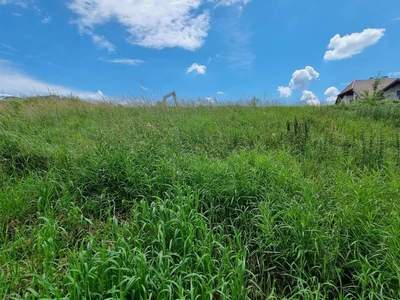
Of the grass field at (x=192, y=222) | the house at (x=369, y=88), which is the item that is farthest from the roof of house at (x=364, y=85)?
the grass field at (x=192, y=222)

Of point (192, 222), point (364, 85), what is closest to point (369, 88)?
point (364, 85)

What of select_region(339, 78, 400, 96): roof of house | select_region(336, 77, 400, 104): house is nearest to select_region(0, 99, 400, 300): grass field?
select_region(336, 77, 400, 104): house

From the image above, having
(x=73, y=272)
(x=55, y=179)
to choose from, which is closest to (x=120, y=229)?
(x=73, y=272)

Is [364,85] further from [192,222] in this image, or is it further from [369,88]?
[192,222]

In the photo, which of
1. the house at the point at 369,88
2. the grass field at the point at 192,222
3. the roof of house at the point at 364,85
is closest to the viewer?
the grass field at the point at 192,222

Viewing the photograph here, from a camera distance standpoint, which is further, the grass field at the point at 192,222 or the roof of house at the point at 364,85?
the roof of house at the point at 364,85

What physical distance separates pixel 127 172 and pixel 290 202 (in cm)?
184

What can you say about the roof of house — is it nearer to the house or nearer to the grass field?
the house

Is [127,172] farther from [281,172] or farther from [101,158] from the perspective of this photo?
[281,172]

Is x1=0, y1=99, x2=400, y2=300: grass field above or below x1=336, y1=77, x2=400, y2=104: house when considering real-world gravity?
below

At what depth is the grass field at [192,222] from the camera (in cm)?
204

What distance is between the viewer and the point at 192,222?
8.66ft

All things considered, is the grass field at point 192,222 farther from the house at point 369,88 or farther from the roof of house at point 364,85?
the roof of house at point 364,85

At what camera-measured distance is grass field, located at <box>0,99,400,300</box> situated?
2045 mm
